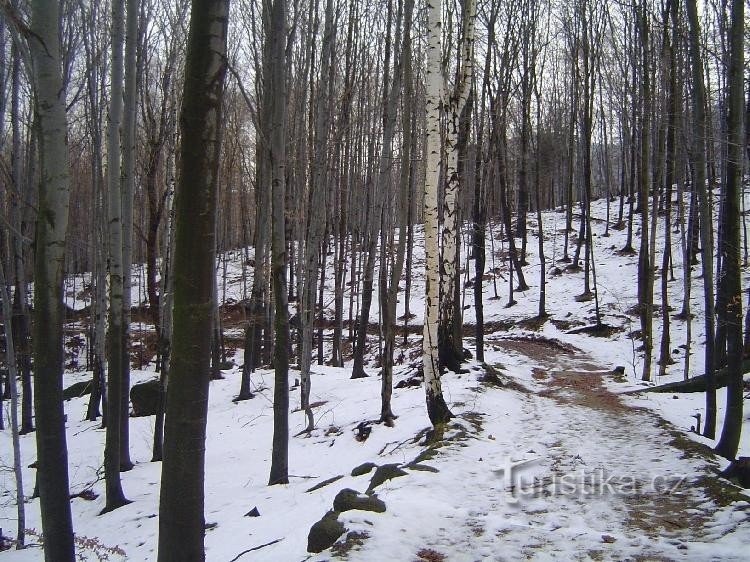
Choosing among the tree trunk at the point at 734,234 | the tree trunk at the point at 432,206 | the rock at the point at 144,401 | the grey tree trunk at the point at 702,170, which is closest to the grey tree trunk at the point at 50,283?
the tree trunk at the point at 432,206

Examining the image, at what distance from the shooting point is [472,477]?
17.5ft

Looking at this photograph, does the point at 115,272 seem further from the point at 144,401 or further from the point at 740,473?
the point at 740,473

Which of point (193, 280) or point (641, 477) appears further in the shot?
point (641, 477)

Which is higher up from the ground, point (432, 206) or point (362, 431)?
point (432, 206)

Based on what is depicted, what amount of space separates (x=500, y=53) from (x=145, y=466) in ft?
47.4

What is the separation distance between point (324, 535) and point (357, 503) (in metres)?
0.53

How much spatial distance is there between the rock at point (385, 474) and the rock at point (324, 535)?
4.13ft

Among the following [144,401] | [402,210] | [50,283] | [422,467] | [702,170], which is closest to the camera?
[50,283]

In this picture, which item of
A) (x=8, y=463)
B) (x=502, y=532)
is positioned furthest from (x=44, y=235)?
(x=8, y=463)

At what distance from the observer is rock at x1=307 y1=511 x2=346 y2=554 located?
377 centimetres

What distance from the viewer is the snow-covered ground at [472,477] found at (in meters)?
3.88

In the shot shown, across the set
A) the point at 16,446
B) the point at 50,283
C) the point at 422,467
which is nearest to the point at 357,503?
the point at 422,467

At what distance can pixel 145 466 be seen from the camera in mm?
9578

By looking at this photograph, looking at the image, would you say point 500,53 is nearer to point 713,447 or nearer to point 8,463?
point 713,447
